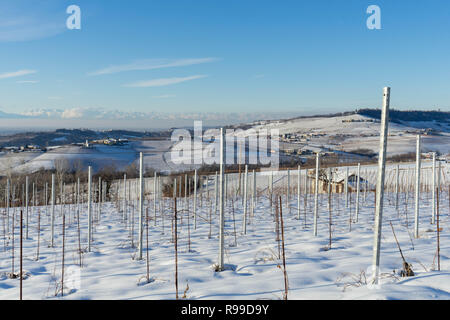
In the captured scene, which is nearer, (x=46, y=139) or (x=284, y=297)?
(x=284, y=297)

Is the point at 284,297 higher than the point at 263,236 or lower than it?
higher

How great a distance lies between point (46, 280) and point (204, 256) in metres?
1.53

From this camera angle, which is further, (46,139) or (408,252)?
(46,139)

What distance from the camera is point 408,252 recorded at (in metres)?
3.12

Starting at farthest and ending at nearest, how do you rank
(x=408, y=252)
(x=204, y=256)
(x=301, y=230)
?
1. (x=301, y=230)
2. (x=204, y=256)
3. (x=408, y=252)

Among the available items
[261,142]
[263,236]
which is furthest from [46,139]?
[263,236]

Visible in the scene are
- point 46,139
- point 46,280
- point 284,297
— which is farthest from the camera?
point 46,139

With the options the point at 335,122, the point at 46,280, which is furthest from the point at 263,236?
the point at 335,122

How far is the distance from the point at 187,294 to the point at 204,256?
3.79ft

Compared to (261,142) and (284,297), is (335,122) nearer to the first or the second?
(261,142)

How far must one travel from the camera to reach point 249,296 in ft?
7.01
